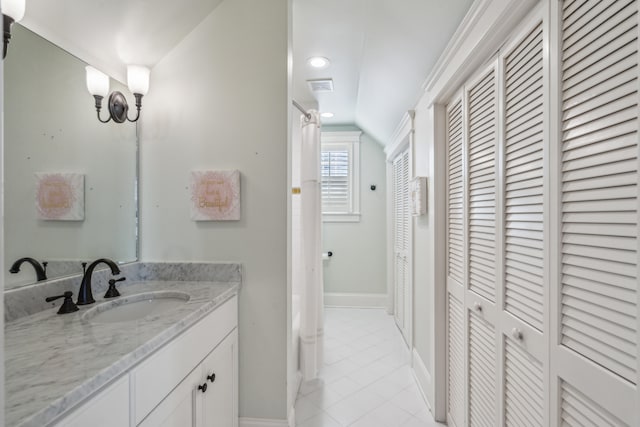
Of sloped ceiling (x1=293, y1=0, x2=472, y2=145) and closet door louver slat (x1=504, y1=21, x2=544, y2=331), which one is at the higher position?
sloped ceiling (x1=293, y1=0, x2=472, y2=145)

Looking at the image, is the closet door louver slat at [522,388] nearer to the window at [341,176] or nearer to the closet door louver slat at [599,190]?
the closet door louver slat at [599,190]

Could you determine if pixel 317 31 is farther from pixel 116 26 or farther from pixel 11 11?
pixel 11 11

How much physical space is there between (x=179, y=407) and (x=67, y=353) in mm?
441

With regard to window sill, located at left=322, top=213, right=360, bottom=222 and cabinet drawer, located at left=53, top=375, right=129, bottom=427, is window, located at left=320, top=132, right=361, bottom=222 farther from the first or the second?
cabinet drawer, located at left=53, top=375, right=129, bottom=427

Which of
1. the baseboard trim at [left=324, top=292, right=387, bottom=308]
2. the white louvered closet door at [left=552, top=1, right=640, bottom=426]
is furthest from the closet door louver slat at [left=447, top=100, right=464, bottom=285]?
the baseboard trim at [left=324, top=292, right=387, bottom=308]

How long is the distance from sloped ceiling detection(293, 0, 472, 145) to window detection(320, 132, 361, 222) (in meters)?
1.17

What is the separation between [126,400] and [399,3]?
1.92m

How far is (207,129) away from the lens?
179cm

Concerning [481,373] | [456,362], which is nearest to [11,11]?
[481,373]

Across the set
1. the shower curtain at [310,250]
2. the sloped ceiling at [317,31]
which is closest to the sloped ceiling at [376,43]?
the sloped ceiling at [317,31]

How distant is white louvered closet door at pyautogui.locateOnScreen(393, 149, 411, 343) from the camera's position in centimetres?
305

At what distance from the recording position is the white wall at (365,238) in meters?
4.22

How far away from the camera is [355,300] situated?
13.9ft

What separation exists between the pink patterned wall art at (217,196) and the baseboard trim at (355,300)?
281 centimetres
